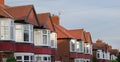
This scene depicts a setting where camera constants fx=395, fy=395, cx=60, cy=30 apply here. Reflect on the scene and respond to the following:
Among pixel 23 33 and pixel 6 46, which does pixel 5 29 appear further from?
pixel 23 33

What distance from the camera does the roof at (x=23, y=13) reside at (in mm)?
49603

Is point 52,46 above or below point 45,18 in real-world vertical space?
below

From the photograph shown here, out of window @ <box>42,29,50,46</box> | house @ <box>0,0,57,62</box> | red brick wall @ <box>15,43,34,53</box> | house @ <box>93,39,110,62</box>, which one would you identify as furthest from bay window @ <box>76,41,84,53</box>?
red brick wall @ <box>15,43,34,53</box>

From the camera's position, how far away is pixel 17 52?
48125mm

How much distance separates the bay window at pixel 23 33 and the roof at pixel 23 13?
795mm

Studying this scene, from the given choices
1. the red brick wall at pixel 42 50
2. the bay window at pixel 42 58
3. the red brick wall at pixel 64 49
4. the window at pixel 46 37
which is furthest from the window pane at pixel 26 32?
the red brick wall at pixel 64 49

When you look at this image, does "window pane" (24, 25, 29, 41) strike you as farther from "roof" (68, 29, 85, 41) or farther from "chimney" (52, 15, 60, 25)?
"roof" (68, 29, 85, 41)

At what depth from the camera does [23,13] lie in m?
50.8

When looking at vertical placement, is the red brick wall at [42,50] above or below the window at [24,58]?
above

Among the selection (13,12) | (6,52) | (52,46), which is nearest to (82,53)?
(52,46)

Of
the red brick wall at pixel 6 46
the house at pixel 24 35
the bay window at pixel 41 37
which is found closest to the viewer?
the red brick wall at pixel 6 46

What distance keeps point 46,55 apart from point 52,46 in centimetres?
560

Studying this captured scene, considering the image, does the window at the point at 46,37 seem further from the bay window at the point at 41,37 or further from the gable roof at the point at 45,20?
the gable roof at the point at 45,20

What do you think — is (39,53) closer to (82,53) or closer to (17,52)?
(17,52)
